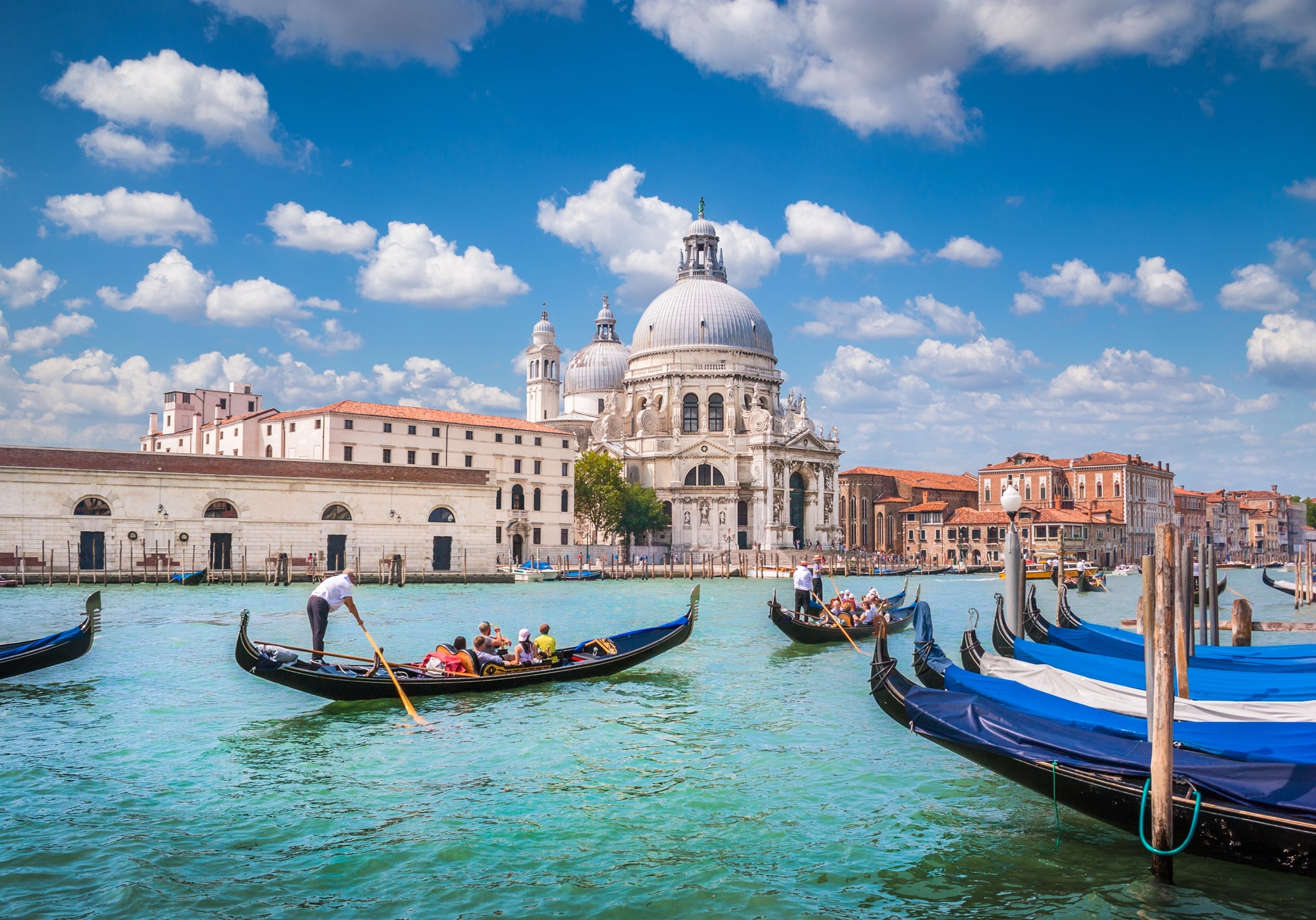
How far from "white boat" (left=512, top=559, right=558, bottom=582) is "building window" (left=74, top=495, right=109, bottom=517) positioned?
1331 centimetres

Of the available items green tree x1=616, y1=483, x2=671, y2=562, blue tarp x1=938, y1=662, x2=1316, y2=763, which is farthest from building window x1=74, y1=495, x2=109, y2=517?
blue tarp x1=938, y1=662, x2=1316, y2=763

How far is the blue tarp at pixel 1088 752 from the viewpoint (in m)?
5.52

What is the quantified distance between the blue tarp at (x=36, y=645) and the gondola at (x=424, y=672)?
6.94 feet

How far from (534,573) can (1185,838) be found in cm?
3479

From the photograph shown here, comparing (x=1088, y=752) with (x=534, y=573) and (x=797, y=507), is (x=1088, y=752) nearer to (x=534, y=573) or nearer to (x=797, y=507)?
(x=534, y=573)

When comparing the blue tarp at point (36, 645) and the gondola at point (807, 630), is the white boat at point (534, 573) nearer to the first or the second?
the gondola at point (807, 630)

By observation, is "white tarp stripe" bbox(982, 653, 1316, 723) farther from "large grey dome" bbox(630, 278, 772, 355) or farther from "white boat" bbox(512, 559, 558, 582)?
"large grey dome" bbox(630, 278, 772, 355)

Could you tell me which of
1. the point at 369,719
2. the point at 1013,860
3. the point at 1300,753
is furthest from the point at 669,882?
the point at 369,719

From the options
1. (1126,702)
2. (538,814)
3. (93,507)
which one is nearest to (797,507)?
(93,507)

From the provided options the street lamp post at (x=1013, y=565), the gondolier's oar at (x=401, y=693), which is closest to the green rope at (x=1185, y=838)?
the street lamp post at (x=1013, y=565)

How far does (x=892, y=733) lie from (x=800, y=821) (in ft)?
9.83

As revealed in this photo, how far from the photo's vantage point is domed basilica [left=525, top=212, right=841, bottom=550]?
56.3 meters

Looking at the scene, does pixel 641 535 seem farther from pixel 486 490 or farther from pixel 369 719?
pixel 369 719

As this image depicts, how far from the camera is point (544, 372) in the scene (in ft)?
232
